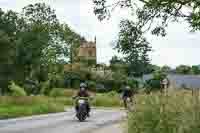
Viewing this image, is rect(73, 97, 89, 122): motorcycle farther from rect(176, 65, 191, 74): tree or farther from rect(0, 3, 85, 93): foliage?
rect(176, 65, 191, 74): tree

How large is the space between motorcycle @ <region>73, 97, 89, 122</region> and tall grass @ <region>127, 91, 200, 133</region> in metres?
13.9

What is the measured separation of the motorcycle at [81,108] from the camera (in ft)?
98.8

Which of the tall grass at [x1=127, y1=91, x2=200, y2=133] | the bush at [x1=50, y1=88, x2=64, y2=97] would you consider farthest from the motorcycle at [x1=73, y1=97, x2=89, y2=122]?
the bush at [x1=50, y1=88, x2=64, y2=97]

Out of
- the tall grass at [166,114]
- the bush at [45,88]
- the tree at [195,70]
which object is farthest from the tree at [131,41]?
the tree at [195,70]

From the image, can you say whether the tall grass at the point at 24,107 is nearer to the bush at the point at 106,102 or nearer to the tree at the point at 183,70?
the bush at the point at 106,102

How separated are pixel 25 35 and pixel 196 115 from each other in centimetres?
8756

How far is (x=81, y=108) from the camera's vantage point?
30.2m

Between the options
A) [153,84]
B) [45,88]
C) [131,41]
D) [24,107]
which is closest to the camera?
[131,41]

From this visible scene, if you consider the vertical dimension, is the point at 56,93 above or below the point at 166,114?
below

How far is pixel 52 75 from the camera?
3366 inches

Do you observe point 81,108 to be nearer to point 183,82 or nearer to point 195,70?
point 183,82

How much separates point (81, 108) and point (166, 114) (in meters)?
16.0

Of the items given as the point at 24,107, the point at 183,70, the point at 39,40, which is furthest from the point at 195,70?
the point at 24,107

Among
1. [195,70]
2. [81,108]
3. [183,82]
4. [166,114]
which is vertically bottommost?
[81,108]
